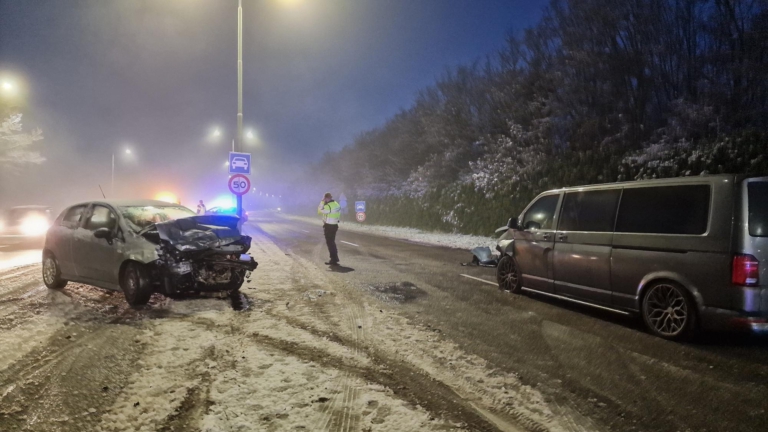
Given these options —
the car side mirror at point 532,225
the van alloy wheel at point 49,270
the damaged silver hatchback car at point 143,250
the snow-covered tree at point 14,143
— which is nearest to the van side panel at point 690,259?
the car side mirror at point 532,225

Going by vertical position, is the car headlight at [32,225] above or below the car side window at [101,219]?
below

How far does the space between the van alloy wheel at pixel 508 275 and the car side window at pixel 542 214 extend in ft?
2.48

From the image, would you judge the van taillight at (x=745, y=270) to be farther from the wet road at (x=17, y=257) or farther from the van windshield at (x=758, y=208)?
the wet road at (x=17, y=257)

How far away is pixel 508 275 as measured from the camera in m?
8.07

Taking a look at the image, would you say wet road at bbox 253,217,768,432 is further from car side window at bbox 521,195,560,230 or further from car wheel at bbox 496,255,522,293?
car side window at bbox 521,195,560,230

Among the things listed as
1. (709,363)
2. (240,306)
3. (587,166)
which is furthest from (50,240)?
(587,166)

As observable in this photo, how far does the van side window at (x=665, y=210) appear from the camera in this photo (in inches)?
198

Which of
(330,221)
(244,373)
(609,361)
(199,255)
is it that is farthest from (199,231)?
(609,361)

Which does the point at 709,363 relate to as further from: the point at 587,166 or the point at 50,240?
the point at 587,166

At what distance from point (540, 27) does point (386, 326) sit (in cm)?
2270

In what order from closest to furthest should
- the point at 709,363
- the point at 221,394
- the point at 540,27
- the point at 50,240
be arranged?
the point at 221,394
the point at 709,363
the point at 50,240
the point at 540,27

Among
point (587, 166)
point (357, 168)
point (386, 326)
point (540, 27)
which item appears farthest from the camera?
point (357, 168)

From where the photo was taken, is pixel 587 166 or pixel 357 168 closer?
pixel 587 166

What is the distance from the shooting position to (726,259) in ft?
15.3
